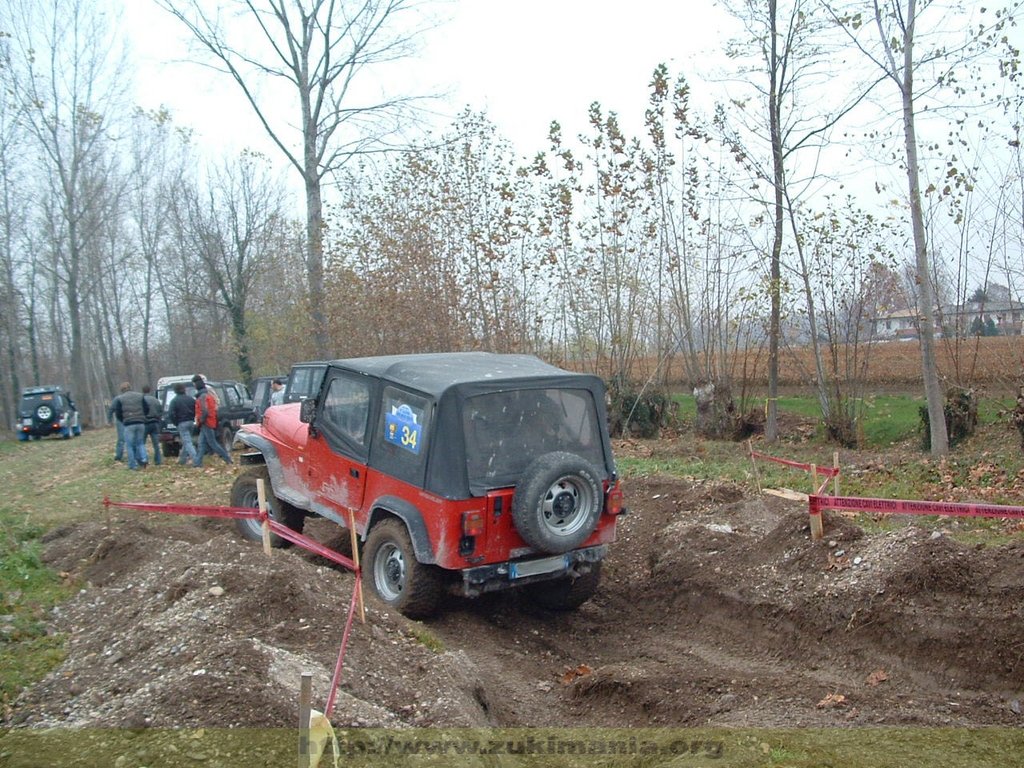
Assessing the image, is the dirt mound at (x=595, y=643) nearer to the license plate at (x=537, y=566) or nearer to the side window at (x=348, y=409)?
the license plate at (x=537, y=566)

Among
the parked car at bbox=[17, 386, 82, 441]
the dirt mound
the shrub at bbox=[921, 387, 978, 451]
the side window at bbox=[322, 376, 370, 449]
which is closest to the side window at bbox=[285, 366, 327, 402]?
the side window at bbox=[322, 376, 370, 449]

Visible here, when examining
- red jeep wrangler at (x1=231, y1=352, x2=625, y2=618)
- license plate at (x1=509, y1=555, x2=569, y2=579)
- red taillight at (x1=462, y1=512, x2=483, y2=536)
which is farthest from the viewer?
license plate at (x1=509, y1=555, x2=569, y2=579)

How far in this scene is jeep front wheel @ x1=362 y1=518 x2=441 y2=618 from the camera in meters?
7.05

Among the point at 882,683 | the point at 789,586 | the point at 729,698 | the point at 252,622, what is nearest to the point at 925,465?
the point at 789,586

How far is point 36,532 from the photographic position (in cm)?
980

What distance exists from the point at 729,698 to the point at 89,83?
149 ft

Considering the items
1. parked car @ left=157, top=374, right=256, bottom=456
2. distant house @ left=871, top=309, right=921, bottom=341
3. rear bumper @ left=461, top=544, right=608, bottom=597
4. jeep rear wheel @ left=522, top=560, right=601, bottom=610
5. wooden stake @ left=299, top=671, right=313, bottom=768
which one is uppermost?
distant house @ left=871, top=309, right=921, bottom=341

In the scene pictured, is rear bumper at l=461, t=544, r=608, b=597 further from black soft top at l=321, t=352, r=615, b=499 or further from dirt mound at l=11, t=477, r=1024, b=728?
black soft top at l=321, t=352, r=615, b=499

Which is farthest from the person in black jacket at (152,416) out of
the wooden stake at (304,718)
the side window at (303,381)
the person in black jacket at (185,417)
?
the wooden stake at (304,718)

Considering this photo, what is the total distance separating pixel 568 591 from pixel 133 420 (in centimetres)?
1274

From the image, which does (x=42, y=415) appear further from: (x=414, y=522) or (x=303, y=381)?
(x=414, y=522)

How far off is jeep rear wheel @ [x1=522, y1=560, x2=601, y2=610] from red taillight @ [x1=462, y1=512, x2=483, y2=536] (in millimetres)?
1287

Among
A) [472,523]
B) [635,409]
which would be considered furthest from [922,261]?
[472,523]

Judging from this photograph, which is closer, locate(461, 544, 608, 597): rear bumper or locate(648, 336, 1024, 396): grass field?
locate(461, 544, 608, 597): rear bumper
